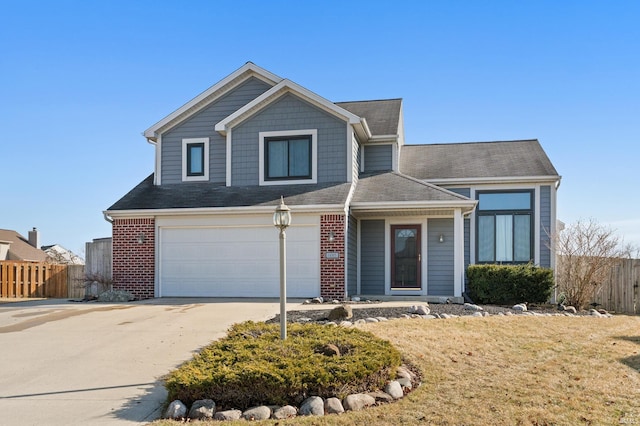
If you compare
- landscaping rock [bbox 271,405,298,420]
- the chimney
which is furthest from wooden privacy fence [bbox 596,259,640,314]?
the chimney

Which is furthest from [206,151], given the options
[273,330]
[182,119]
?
[273,330]

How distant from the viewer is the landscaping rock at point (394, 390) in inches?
236

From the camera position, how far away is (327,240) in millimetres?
14820

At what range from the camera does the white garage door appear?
1510cm

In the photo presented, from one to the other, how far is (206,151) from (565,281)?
484 inches

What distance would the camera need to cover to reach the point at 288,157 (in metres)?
16.5

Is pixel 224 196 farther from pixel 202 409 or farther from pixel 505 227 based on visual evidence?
pixel 202 409

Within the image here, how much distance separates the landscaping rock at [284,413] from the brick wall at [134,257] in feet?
38.0

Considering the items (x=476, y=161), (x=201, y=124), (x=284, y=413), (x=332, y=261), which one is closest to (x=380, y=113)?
(x=476, y=161)

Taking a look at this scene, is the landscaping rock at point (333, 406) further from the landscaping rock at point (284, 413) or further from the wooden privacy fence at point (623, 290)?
the wooden privacy fence at point (623, 290)

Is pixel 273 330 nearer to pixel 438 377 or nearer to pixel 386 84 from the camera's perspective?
pixel 438 377

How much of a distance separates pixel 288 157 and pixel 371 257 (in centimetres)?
424

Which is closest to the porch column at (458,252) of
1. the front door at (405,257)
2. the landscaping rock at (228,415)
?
the front door at (405,257)

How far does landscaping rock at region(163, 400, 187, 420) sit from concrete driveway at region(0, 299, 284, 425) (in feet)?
0.63
